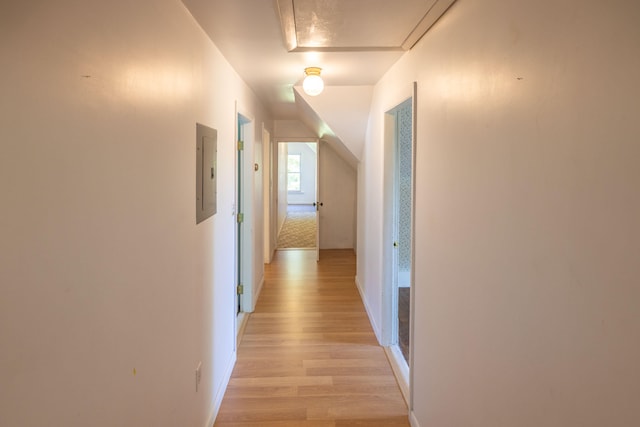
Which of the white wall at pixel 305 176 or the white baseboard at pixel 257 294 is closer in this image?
the white baseboard at pixel 257 294

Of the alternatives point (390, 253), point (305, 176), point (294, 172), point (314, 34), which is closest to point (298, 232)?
point (390, 253)

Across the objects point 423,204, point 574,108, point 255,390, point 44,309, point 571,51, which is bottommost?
point 255,390

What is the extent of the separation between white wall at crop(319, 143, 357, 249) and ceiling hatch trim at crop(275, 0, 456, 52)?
4.99 metres

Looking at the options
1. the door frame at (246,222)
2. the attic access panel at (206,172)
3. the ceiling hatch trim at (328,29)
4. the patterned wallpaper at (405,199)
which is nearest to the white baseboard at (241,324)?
the door frame at (246,222)

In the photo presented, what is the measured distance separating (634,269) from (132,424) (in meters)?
1.37

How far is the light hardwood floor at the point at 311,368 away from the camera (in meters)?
2.52

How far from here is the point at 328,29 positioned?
2.11 metres

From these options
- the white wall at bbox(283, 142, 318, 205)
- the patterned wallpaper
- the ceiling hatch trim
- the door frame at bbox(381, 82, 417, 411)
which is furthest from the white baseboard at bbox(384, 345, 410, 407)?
the white wall at bbox(283, 142, 318, 205)

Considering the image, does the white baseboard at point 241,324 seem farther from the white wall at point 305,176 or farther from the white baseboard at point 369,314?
the white wall at point 305,176

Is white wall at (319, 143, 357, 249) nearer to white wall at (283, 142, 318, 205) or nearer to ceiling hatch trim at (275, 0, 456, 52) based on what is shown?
ceiling hatch trim at (275, 0, 456, 52)

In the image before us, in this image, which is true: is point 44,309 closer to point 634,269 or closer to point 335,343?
point 634,269

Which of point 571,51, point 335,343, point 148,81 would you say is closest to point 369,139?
point 335,343

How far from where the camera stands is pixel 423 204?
2.22m

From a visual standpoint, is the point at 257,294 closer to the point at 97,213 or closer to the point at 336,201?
the point at 336,201
